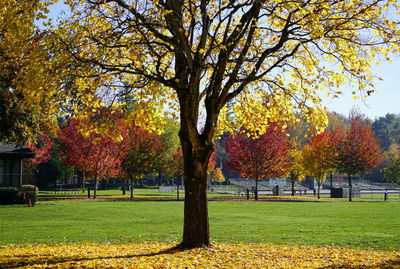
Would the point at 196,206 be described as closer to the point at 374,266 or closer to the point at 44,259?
the point at 44,259

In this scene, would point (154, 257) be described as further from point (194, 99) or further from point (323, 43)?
point (323, 43)

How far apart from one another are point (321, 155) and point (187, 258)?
3719 centimetres

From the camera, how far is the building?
32.2m

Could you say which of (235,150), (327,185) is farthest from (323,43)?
(327,185)

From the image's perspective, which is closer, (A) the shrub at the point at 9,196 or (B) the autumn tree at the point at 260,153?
(A) the shrub at the point at 9,196

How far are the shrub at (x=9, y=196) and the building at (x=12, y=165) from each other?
1738 mm

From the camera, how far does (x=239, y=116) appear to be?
13969 millimetres

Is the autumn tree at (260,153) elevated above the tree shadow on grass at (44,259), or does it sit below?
above

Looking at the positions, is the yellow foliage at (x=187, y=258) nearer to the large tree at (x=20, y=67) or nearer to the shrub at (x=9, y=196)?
the large tree at (x=20, y=67)

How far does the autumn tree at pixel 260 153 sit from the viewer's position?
38125 millimetres

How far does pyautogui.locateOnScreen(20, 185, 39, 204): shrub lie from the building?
2581 millimetres

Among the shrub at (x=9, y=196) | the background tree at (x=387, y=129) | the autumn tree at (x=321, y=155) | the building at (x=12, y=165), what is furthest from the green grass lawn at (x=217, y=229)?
the background tree at (x=387, y=129)

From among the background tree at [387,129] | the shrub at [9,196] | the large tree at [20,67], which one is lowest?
the shrub at [9,196]

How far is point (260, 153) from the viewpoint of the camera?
3825cm
